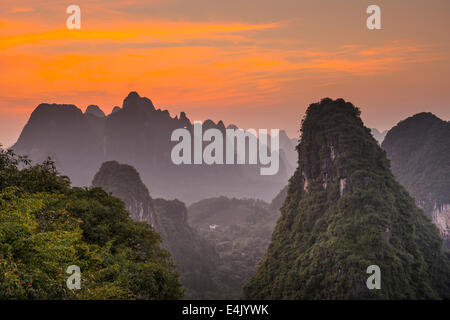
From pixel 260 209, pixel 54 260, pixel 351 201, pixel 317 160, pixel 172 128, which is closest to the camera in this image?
pixel 54 260

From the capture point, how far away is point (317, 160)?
133ft

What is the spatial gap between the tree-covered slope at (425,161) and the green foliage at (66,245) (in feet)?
197

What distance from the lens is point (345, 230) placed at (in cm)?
3039

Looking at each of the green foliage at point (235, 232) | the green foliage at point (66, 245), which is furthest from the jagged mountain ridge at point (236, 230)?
the green foliage at point (66, 245)

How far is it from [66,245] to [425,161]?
3081 inches

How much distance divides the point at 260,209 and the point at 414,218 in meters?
78.9

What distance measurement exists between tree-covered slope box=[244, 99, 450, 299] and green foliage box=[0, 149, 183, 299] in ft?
49.5

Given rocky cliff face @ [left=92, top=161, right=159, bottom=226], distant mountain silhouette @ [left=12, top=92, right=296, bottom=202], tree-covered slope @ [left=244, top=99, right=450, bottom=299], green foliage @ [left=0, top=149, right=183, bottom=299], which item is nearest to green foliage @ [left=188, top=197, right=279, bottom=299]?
rocky cliff face @ [left=92, top=161, right=159, bottom=226]

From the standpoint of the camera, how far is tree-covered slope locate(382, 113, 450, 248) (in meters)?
66.0

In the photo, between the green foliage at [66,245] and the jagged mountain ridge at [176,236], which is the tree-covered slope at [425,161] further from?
the green foliage at [66,245]
